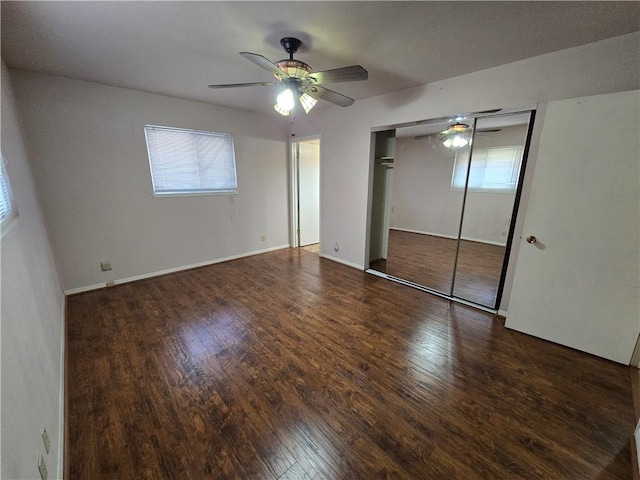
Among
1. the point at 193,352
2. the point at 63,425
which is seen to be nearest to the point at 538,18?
the point at 193,352

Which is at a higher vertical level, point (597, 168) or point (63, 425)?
point (597, 168)

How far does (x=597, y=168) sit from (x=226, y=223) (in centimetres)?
434

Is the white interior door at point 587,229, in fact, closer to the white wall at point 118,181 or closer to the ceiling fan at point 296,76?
the ceiling fan at point 296,76

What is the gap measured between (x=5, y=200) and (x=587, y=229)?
4130 mm

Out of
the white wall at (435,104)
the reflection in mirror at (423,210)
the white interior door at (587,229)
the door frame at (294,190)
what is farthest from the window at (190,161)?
the white interior door at (587,229)

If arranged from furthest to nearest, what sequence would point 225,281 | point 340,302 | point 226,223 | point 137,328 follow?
point 226,223
point 225,281
point 340,302
point 137,328

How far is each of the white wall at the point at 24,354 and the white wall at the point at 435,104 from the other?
130 inches

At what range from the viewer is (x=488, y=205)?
3.15 metres

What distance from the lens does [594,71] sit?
6.35 feet

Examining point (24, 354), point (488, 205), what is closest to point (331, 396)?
point (24, 354)

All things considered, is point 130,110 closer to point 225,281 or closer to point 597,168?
A: point 225,281

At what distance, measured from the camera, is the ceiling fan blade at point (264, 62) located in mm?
1619

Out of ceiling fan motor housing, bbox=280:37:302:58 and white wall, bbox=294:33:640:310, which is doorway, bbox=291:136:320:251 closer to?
white wall, bbox=294:33:640:310

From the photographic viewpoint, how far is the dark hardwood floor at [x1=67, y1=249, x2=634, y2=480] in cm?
130
